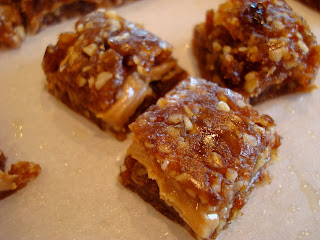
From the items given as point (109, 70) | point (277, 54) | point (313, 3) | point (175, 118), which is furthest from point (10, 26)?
point (313, 3)

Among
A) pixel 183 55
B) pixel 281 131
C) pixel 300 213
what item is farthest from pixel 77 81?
pixel 300 213

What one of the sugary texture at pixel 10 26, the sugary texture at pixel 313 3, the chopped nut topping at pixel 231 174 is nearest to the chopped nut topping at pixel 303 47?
the sugary texture at pixel 313 3

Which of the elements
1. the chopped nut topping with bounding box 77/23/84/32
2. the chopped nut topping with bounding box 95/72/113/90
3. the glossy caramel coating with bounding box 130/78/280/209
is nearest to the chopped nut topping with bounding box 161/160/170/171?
the glossy caramel coating with bounding box 130/78/280/209

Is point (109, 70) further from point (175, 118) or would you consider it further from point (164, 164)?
point (164, 164)

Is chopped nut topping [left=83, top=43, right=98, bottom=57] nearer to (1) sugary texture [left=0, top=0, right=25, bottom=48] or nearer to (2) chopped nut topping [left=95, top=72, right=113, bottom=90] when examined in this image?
(2) chopped nut topping [left=95, top=72, right=113, bottom=90]

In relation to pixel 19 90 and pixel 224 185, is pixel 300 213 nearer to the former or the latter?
pixel 224 185

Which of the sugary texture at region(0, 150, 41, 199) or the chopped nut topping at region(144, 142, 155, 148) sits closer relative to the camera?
the chopped nut topping at region(144, 142, 155, 148)
